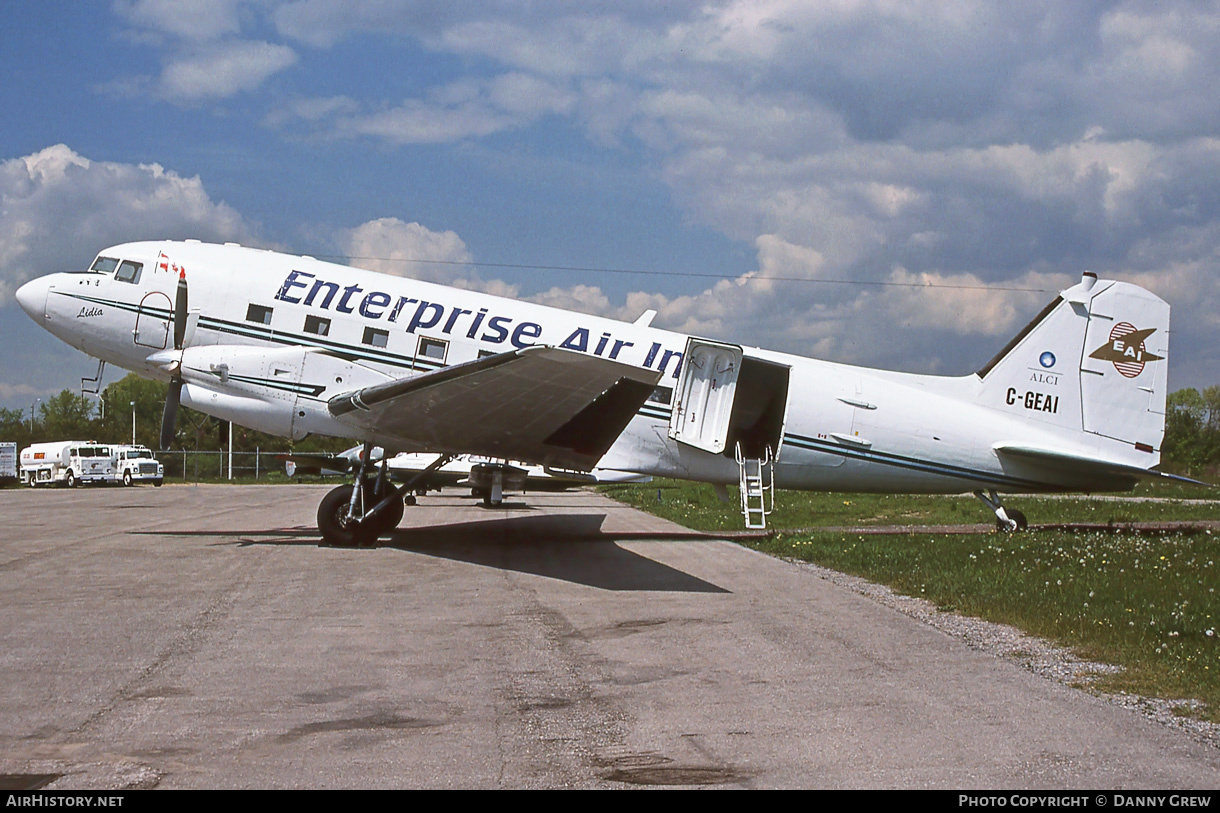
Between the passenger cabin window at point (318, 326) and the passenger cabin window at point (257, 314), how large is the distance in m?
0.73

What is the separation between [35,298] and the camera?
53.7ft

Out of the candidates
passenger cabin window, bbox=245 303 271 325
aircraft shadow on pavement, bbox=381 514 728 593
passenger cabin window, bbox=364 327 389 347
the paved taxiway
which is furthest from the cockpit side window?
aircraft shadow on pavement, bbox=381 514 728 593

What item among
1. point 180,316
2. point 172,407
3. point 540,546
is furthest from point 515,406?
point 180,316

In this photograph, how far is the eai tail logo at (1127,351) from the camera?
56.2ft

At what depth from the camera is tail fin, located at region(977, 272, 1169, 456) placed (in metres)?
17.0

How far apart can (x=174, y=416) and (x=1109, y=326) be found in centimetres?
1702

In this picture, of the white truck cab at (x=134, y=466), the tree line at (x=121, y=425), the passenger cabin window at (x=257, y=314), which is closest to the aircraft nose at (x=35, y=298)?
the passenger cabin window at (x=257, y=314)

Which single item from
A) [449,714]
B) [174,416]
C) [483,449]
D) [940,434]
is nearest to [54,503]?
[174,416]

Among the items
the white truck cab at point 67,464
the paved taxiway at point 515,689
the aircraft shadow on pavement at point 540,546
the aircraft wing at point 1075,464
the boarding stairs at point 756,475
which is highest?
the aircraft wing at point 1075,464

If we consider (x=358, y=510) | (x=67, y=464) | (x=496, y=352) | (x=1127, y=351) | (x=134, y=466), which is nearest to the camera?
(x=358, y=510)

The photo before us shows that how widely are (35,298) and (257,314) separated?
4286mm

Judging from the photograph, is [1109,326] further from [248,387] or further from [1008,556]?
[248,387]

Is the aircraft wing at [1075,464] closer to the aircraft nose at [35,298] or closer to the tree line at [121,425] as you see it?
the aircraft nose at [35,298]

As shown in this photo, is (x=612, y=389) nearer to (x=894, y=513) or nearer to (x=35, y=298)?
(x=35, y=298)
